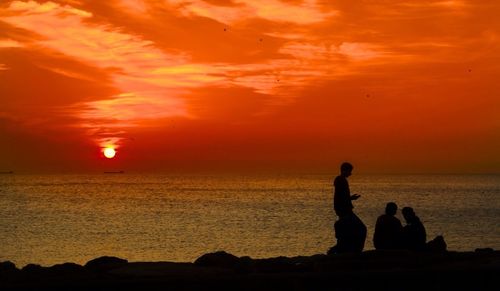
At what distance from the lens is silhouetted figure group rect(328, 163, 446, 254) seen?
42.8 feet

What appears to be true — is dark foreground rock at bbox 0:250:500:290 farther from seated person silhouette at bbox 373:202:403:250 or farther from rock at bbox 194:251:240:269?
seated person silhouette at bbox 373:202:403:250

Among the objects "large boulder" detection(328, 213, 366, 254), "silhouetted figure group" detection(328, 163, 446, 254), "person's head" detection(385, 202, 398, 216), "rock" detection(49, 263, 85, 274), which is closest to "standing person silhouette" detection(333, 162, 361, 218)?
"silhouetted figure group" detection(328, 163, 446, 254)

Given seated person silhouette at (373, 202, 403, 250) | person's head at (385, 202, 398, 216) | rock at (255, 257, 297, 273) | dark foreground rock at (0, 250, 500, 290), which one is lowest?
rock at (255, 257, 297, 273)

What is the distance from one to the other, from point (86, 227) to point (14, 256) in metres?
17.9

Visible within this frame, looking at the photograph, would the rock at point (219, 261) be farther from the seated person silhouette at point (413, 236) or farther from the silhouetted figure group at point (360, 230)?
the seated person silhouette at point (413, 236)

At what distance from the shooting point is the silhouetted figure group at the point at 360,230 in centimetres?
1304

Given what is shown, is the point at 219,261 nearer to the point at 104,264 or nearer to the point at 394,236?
the point at 104,264

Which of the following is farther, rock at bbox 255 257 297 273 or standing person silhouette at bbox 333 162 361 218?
standing person silhouette at bbox 333 162 361 218

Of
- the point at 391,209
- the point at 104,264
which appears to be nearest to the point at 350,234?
the point at 391,209

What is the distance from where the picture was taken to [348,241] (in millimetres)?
13047

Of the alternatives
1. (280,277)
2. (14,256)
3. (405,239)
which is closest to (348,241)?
(405,239)

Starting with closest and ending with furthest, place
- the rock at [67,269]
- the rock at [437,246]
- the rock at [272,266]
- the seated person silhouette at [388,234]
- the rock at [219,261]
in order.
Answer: the rock at [67,269] → the rock at [272,266] → the rock at [219,261] → the seated person silhouette at [388,234] → the rock at [437,246]

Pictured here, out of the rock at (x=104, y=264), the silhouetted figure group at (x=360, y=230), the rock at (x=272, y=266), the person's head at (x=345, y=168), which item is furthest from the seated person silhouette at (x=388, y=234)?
the rock at (x=104, y=264)

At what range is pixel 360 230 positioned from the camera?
13.1 meters
